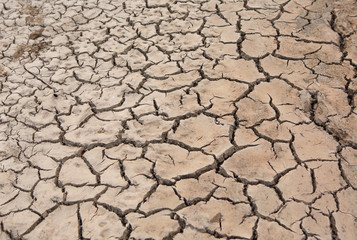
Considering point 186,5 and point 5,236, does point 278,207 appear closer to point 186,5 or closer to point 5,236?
point 5,236

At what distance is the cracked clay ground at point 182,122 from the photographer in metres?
2.28

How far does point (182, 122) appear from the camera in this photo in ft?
9.42

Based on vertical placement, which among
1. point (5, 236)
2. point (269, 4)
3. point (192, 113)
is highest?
point (269, 4)


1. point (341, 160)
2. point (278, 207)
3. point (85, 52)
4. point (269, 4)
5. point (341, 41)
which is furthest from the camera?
point (269, 4)

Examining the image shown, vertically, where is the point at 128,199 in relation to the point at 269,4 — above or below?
below

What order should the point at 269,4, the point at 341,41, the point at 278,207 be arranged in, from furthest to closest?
the point at 269,4, the point at 341,41, the point at 278,207

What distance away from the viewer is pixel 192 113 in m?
2.94

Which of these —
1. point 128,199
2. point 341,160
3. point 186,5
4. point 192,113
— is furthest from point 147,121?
point 186,5

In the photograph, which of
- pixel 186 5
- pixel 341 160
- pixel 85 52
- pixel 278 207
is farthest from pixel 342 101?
pixel 85 52

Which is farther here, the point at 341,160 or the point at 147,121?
the point at 147,121

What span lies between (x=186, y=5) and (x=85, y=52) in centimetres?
123

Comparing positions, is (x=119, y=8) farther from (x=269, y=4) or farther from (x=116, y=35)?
(x=269, y=4)

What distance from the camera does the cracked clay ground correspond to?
7.47 ft

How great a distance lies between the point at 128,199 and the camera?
7.84 ft
